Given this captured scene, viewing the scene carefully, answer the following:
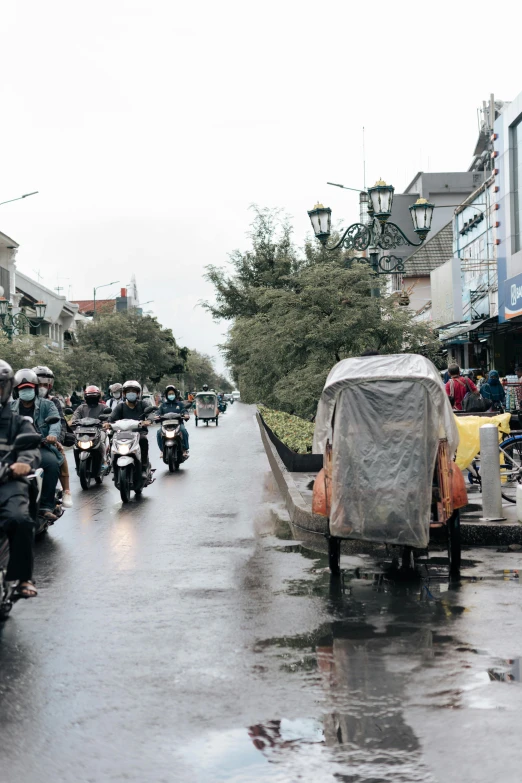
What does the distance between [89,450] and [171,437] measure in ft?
14.7

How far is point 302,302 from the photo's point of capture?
23.5 meters

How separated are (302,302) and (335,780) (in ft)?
64.7

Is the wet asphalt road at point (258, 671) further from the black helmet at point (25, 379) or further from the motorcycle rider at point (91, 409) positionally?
the motorcycle rider at point (91, 409)

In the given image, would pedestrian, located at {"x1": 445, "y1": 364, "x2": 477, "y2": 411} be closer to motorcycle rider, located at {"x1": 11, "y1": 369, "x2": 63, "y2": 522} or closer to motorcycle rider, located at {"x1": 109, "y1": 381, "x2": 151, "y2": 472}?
motorcycle rider, located at {"x1": 109, "y1": 381, "x2": 151, "y2": 472}

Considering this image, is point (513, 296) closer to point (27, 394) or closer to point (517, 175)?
point (517, 175)

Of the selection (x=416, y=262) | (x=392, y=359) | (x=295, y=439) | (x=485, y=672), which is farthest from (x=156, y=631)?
(x=416, y=262)

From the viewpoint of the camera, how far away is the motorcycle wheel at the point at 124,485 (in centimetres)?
1570

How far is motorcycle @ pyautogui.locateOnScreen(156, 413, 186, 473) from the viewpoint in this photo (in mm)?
22484

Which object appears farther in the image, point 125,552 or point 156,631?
point 125,552

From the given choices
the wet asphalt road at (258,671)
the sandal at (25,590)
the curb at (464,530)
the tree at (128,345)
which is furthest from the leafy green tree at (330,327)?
the tree at (128,345)

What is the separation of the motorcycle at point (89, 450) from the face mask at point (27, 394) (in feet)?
18.0

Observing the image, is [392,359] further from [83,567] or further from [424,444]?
[83,567]

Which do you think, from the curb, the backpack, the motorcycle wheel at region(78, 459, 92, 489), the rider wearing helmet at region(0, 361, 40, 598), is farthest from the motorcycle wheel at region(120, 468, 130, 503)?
the rider wearing helmet at region(0, 361, 40, 598)

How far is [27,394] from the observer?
39.5 feet
